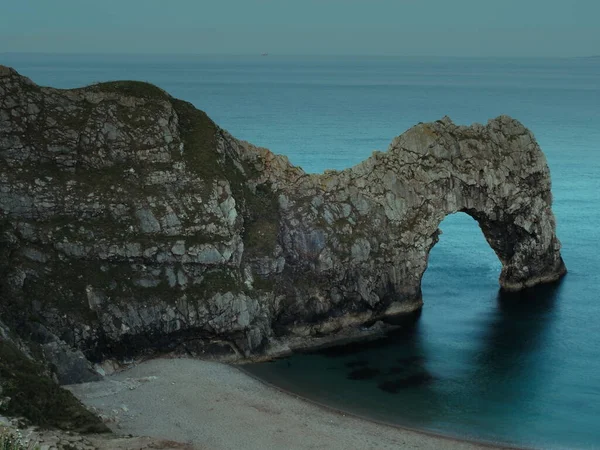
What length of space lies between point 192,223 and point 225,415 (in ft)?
58.9

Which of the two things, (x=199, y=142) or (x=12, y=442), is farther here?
(x=199, y=142)

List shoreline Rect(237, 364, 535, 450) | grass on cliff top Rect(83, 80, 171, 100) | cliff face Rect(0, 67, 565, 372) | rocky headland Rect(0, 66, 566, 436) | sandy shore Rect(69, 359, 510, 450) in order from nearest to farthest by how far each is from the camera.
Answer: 1. sandy shore Rect(69, 359, 510, 450)
2. shoreline Rect(237, 364, 535, 450)
3. rocky headland Rect(0, 66, 566, 436)
4. cliff face Rect(0, 67, 565, 372)
5. grass on cliff top Rect(83, 80, 171, 100)

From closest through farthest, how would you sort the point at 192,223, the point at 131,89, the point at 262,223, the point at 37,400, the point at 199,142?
the point at 37,400, the point at 192,223, the point at 199,142, the point at 262,223, the point at 131,89

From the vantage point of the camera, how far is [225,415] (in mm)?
55906

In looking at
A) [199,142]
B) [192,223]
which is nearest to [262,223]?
[192,223]

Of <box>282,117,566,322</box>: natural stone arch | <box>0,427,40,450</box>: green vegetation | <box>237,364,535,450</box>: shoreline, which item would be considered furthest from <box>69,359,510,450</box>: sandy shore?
<box>282,117,566,322</box>: natural stone arch

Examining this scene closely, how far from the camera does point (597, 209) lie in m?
116

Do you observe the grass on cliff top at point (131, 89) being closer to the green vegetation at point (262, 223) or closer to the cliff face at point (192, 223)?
the cliff face at point (192, 223)

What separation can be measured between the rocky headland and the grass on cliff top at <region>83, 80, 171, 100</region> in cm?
16

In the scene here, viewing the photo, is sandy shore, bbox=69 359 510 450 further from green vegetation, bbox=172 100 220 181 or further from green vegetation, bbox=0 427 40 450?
green vegetation, bbox=172 100 220 181

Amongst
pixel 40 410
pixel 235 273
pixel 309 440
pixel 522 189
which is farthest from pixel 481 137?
pixel 40 410

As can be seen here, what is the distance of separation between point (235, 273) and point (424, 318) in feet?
60.2

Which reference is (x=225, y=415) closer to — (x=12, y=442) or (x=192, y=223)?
(x=192, y=223)

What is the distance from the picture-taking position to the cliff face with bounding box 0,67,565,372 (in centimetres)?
6456
